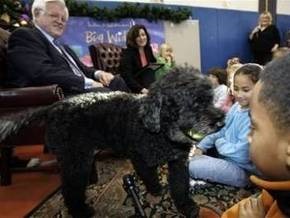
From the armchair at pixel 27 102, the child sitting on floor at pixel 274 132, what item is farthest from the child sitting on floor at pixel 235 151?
the child sitting on floor at pixel 274 132

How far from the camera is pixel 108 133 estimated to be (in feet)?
5.94

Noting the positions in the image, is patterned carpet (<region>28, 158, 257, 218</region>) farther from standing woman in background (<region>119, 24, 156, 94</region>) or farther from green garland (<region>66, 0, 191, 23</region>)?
green garland (<region>66, 0, 191, 23</region>)

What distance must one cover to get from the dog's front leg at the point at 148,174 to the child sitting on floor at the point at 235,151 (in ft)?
1.46

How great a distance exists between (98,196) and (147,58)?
2313 millimetres

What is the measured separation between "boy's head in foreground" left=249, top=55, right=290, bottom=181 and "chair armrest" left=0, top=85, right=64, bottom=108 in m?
1.59

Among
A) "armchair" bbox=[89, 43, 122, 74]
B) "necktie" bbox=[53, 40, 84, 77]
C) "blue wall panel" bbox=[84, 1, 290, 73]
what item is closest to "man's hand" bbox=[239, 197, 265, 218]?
"necktie" bbox=[53, 40, 84, 77]

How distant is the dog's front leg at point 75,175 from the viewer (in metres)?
1.84

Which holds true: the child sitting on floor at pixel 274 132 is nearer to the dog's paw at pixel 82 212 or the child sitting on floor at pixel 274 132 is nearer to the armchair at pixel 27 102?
the dog's paw at pixel 82 212

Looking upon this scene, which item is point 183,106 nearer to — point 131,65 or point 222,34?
point 131,65

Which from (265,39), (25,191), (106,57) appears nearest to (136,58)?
(106,57)

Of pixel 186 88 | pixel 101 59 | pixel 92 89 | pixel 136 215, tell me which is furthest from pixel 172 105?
pixel 101 59

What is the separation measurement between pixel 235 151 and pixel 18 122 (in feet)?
3.64

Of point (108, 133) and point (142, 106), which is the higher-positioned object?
point (142, 106)

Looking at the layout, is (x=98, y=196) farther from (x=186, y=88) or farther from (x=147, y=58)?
(x=147, y=58)
